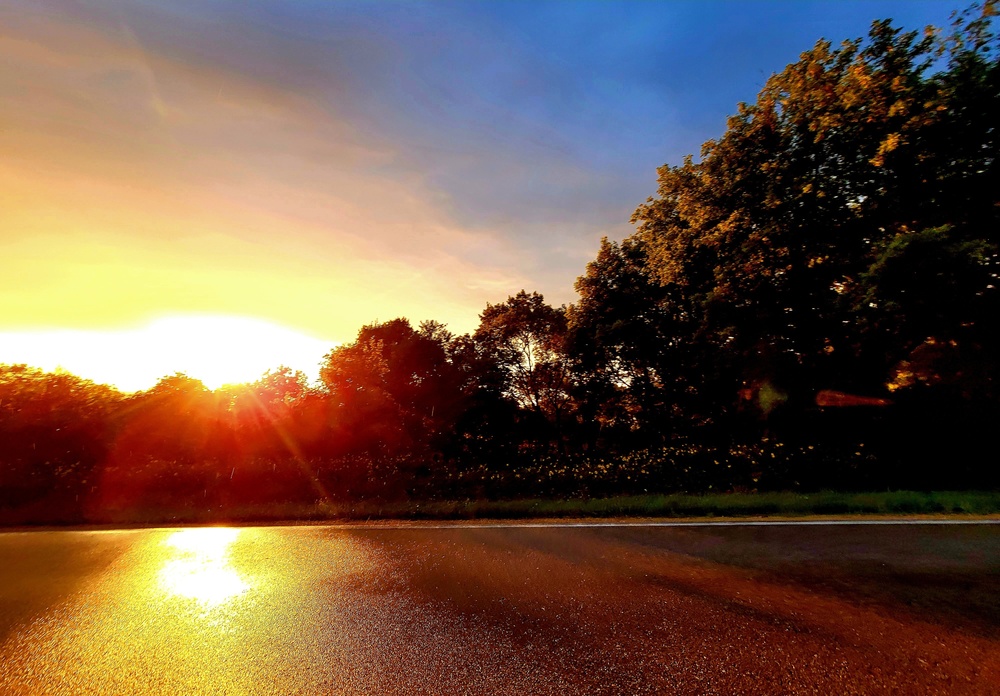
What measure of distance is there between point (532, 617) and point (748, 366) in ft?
54.2

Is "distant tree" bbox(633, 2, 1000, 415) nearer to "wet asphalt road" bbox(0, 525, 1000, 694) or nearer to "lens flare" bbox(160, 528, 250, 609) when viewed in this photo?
"wet asphalt road" bbox(0, 525, 1000, 694)

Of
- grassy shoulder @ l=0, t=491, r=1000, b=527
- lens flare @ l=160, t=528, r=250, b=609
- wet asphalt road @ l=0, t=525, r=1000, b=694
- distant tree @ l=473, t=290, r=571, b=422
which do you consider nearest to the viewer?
wet asphalt road @ l=0, t=525, r=1000, b=694

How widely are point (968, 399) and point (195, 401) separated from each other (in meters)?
27.8

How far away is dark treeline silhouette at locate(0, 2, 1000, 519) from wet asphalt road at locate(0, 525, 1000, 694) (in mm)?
A: 6524

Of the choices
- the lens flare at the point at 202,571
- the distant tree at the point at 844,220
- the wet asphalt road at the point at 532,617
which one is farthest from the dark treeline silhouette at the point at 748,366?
the wet asphalt road at the point at 532,617

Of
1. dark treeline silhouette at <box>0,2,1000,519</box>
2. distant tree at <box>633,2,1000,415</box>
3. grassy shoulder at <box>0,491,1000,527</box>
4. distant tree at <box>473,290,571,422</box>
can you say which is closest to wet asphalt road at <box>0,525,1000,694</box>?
grassy shoulder at <box>0,491,1000,527</box>

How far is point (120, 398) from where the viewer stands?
1977 cm

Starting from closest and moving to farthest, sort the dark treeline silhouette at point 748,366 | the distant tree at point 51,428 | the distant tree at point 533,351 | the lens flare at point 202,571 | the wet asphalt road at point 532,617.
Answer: the wet asphalt road at point 532,617 < the lens flare at point 202,571 < the dark treeline silhouette at point 748,366 < the distant tree at point 51,428 < the distant tree at point 533,351

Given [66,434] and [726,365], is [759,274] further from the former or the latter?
[66,434]

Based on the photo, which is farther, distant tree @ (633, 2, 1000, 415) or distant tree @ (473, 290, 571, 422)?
distant tree @ (473, 290, 571, 422)

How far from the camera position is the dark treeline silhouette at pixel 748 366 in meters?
13.6

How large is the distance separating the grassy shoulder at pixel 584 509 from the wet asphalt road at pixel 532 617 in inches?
90.0

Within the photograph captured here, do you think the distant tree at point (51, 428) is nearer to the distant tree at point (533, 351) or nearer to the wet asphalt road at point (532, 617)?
the wet asphalt road at point (532, 617)

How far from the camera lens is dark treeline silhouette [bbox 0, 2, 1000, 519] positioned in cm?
1362
